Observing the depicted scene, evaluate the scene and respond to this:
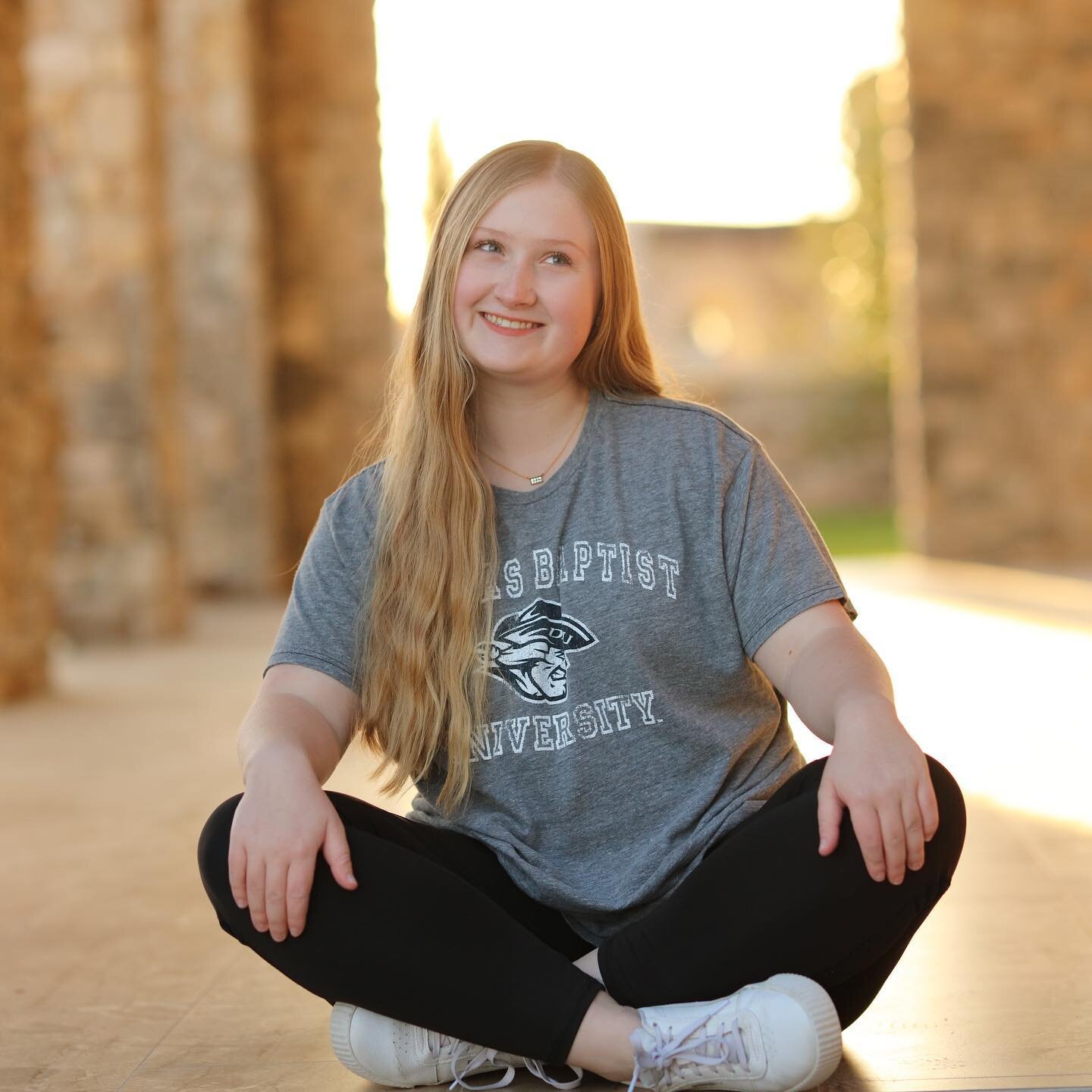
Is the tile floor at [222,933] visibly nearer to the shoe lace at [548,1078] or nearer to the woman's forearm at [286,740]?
the shoe lace at [548,1078]

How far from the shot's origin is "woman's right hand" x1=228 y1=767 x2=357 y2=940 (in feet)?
4.53

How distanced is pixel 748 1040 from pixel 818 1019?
66 millimetres

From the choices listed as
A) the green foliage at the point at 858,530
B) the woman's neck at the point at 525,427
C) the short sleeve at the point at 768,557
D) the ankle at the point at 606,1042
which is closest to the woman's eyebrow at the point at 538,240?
the woman's neck at the point at 525,427

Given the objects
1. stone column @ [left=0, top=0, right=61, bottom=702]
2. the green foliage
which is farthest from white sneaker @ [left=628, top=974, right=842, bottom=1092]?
the green foliage

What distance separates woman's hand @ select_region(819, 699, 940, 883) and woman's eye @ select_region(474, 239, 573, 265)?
→ 1.97 ft

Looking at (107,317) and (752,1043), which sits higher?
(107,317)

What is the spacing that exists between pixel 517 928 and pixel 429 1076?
19cm

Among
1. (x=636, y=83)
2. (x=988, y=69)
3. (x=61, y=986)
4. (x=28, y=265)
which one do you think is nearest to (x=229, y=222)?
(x=28, y=265)

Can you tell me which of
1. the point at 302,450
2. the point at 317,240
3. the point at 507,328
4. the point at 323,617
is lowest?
the point at 302,450

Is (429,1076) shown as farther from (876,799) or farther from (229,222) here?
(229,222)

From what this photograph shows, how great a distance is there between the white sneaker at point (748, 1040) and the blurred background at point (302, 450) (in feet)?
0.33

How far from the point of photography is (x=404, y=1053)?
147cm

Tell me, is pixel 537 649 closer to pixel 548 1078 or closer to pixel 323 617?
pixel 323 617

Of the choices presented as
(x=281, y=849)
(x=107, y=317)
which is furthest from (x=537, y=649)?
(x=107, y=317)
